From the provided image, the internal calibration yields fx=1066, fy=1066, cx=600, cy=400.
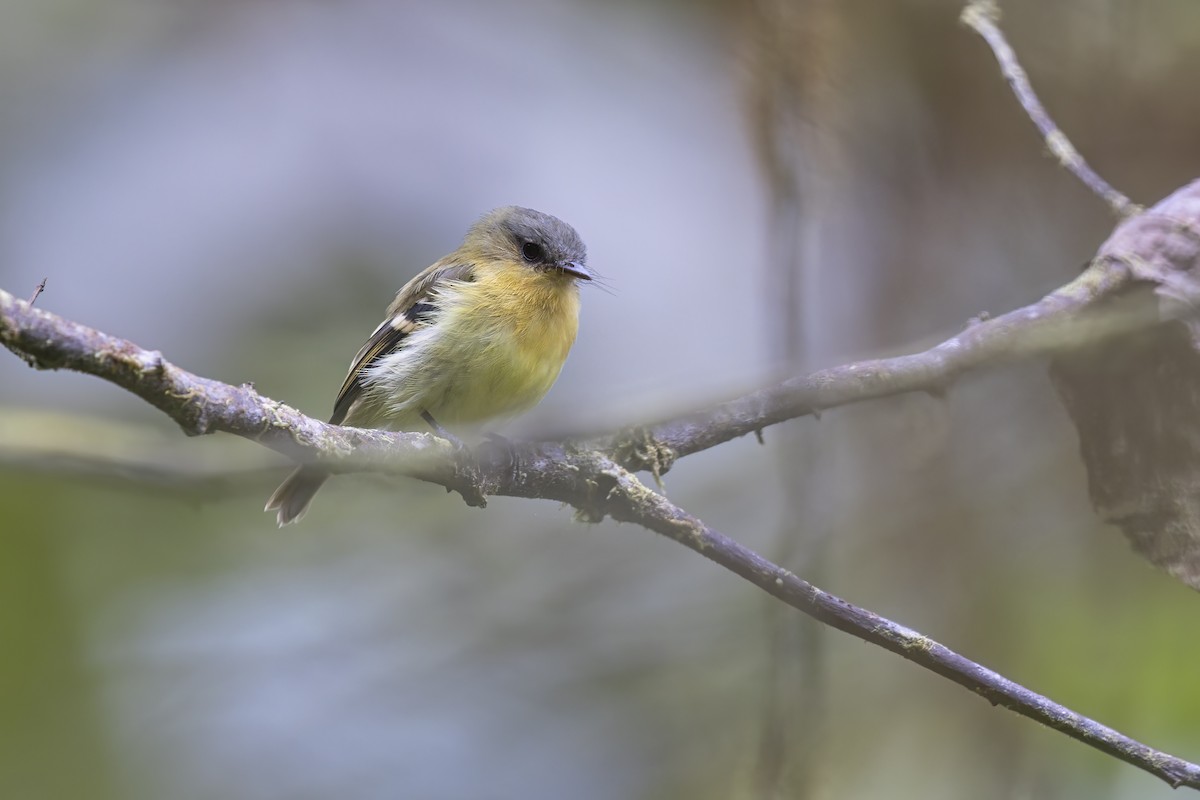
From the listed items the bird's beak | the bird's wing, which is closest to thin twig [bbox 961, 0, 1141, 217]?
the bird's beak

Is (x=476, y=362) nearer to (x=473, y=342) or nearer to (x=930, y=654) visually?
(x=473, y=342)

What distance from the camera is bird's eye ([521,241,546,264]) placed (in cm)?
425

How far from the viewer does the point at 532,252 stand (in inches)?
169

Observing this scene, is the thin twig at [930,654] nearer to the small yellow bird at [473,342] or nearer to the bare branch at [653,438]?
the bare branch at [653,438]

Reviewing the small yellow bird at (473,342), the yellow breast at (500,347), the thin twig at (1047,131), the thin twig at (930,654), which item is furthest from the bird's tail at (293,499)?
the thin twig at (1047,131)

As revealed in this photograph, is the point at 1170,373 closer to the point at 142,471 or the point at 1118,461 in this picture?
the point at 1118,461

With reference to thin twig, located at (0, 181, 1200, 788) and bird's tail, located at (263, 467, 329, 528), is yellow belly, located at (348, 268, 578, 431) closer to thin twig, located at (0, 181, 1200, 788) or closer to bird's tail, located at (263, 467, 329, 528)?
bird's tail, located at (263, 467, 329, 528)

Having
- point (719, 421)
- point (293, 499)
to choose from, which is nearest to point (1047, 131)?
point (719, 421)

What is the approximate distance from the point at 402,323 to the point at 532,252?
598mm

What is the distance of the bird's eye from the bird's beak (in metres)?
0.11

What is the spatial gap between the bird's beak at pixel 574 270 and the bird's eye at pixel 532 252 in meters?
0.11

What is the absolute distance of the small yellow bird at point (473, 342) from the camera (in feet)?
12.5

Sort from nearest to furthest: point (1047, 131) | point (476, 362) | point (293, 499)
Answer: point (1047, 131), point (476, 362), point (293, 499)

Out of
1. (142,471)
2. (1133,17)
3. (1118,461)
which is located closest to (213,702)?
(142,471)
